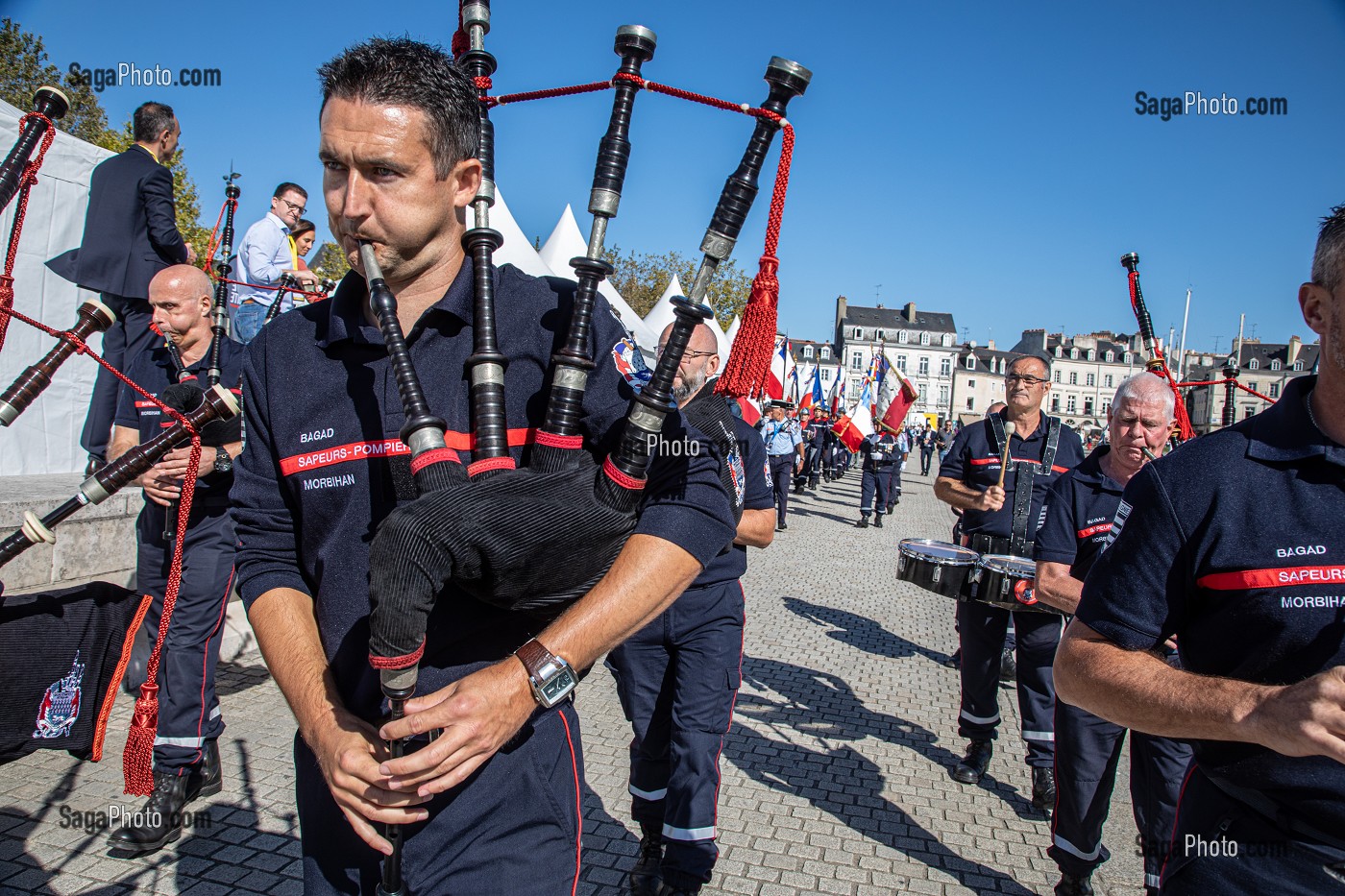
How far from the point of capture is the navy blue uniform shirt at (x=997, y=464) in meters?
6.26

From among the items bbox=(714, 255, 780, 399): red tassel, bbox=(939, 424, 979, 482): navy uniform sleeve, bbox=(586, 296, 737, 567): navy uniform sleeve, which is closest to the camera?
bbox=(586, 296, 737, 567): navy uniform sleeve

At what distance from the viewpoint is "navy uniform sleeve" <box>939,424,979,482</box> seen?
6613 millimetres

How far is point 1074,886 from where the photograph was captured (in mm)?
3947

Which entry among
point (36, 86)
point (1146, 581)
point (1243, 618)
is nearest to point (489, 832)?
point (1146, 581)

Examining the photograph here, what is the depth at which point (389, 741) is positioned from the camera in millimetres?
1429

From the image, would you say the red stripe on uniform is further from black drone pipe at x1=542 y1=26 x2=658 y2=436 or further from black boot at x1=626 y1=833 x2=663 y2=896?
black boot at x1=626 y1=833 x2=663 y2=896

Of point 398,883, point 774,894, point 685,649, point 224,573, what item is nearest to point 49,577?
point 224,573

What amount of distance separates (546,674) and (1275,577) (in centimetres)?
152

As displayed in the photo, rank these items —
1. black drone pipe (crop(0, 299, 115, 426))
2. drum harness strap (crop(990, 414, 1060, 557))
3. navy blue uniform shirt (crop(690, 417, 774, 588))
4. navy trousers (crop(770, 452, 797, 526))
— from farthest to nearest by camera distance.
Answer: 1. navy trousers (crop(770, 452, 797, 526))
2. drum harness strap (crop(990, 414, 1060, 557))
3. navy blue uniform shirt (crop(690, 417, 774, 588))
4. black drone pipe (crop(0, 299, 115, 426))

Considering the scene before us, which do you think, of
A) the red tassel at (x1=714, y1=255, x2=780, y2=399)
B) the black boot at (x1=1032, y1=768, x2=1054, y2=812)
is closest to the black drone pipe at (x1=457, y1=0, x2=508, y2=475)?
the red tassel at (x1=714, y1=255, x2=780, y2=399)

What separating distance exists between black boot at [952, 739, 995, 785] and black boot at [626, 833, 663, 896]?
2.25 meters

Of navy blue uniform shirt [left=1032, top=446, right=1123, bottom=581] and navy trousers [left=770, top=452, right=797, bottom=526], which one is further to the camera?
navy trousers [left=770, top=452, right=797, bottom=526]

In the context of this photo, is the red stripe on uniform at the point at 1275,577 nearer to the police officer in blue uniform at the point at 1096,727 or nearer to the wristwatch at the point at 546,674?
the wristwatch at the point at 546,674

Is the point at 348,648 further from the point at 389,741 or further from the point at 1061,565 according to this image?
the point at 1061,565
